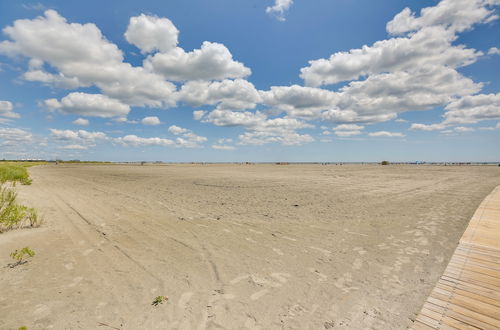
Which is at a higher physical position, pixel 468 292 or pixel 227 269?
pixel 468 292

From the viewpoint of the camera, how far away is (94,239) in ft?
25.7

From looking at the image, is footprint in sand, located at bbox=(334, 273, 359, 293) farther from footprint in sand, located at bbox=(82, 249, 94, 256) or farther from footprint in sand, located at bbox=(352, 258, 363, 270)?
footprint in sand, located at bbox=(82, 249, 94, 256)

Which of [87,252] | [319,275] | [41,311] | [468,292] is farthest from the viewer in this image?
[87,252]

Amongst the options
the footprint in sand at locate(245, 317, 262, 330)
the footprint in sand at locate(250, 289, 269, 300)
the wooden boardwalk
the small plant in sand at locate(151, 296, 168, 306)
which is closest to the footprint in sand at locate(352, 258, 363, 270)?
the wooden boardwalk

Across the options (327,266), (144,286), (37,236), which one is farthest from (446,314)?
(37,236)

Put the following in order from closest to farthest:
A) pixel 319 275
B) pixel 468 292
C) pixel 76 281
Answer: pixel 468 292 < pixel 76 281 < pixel 319 275

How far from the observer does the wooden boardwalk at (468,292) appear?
12.3ft

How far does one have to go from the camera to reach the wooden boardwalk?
12.3 ft

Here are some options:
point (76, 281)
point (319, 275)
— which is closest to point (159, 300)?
point (76, 281)

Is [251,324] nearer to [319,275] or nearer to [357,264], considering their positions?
[319,275]

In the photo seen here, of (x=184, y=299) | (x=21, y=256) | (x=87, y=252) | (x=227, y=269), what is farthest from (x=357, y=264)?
(x=21, y=256)

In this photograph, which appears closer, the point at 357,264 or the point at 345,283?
the point at 345,283

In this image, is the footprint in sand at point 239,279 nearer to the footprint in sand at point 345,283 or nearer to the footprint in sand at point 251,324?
the footprint in sand at point 251,324

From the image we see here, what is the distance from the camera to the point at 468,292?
4.47 m
